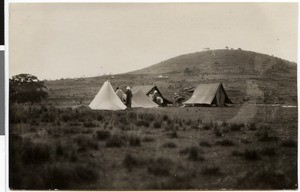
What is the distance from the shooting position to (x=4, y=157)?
9.69ft

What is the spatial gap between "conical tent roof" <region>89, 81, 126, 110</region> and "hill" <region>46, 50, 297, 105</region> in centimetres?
3

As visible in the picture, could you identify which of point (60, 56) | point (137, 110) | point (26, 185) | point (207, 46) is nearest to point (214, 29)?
point (207, 46)

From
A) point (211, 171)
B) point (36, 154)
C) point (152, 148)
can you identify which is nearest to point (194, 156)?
point (211, 171)

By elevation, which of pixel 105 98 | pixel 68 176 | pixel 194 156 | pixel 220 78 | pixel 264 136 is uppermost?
pixel 220 78

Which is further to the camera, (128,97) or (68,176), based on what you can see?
(128,97)

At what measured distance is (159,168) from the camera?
2936mm

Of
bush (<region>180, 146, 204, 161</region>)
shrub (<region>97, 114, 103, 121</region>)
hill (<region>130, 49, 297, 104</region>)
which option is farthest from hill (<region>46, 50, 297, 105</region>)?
bush (<region>180, 146, 204, 161</region>)

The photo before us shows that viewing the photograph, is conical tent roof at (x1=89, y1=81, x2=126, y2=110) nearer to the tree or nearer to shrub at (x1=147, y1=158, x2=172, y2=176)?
the tree

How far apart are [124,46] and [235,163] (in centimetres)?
98

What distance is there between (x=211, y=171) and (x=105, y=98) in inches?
30.6

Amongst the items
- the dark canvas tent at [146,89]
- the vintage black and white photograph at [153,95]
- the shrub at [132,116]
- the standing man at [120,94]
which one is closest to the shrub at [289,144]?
the vintage black and white photograph at [153,95]

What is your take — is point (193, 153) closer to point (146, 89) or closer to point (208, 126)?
point (208, 126)

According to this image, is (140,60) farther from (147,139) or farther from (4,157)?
(4,157)

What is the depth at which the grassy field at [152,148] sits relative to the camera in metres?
2.93
